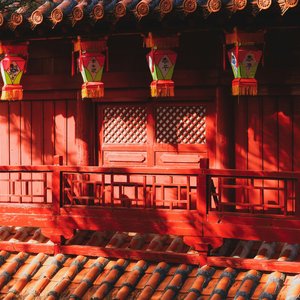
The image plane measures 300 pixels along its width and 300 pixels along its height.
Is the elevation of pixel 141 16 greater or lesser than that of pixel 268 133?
greater

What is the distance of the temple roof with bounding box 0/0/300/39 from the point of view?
743 cm

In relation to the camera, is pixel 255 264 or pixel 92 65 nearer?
pixel 255 264

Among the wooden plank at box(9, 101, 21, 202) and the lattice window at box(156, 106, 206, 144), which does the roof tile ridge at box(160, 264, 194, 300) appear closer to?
the lattice window at box(156, 106, 206, 144)

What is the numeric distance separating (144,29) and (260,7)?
156 centimetres

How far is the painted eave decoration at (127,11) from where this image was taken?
7.37 m

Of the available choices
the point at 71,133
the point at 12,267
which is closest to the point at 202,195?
the point at 12,267

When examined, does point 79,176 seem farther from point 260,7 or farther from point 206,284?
point 260,7

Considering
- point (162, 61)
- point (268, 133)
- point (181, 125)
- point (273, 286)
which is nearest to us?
point (273, 286)

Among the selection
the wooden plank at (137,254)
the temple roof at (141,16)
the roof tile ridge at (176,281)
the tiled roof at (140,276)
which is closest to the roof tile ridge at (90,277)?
the tiled roof at (140,276)

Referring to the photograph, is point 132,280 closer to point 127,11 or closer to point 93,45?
point 93,45

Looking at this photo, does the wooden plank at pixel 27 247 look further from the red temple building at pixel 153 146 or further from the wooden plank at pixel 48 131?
the wooden plank at pixel 48 131

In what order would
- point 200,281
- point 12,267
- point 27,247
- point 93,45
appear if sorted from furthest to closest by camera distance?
1. point 27,247
2. point 93,45
3. point 12,267
4. point 200,281

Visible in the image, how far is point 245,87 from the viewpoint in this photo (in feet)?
25.6

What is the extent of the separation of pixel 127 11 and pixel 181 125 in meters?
1.96
